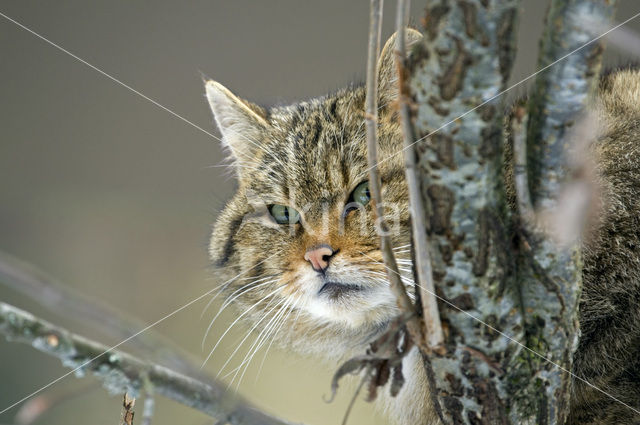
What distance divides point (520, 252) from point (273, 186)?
0.87 m

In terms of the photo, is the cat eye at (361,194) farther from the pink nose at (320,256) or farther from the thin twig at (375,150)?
the thin twig at (375,150)

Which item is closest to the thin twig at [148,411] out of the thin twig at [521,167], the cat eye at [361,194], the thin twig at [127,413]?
the thin twig at [127,413]

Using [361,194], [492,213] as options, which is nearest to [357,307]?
[361,194]

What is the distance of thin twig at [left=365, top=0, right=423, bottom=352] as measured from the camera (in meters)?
0.53

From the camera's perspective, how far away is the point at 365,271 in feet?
3.87

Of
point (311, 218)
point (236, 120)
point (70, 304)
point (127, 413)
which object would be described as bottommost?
point (127, 413)

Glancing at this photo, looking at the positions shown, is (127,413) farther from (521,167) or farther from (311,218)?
(311,218)

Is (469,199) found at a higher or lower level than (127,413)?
higher

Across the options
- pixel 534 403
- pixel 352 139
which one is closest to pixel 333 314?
pixel 352 139

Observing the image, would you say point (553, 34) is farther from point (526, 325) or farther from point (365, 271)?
point (365, 271)

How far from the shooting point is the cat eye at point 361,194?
4.30 ft

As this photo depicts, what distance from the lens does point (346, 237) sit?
1.23m

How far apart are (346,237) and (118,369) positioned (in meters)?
0.77

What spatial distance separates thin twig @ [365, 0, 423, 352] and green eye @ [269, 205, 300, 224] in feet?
2.64
